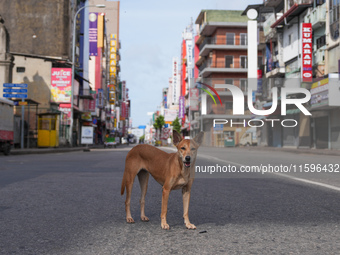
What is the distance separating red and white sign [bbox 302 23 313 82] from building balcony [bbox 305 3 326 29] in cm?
73

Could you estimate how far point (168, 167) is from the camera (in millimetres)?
3895

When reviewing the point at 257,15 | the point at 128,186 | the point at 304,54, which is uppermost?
the point at 257,15

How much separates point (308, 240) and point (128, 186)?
1.74 m

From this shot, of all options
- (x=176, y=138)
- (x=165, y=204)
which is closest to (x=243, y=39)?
(x=176, y=138)

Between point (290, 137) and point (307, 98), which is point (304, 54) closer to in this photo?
point (307, 98)

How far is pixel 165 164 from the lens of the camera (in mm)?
3984

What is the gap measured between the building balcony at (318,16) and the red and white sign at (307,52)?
0.73 m

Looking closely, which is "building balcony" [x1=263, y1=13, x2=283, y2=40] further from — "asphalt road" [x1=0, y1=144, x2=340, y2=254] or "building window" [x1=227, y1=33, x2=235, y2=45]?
"asphalt road" [x1=0, y1=144, x2=340, y2=254]

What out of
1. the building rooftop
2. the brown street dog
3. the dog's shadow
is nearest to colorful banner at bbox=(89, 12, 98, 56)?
the building rooftop

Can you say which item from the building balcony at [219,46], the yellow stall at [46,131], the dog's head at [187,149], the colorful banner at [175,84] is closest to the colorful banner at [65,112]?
the yellow stall at [46,131]

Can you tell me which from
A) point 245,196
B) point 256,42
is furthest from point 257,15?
point 245,196

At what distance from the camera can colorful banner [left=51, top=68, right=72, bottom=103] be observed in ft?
133

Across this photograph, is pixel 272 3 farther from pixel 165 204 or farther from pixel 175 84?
pixel 175 84

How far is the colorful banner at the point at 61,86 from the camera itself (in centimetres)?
4059
